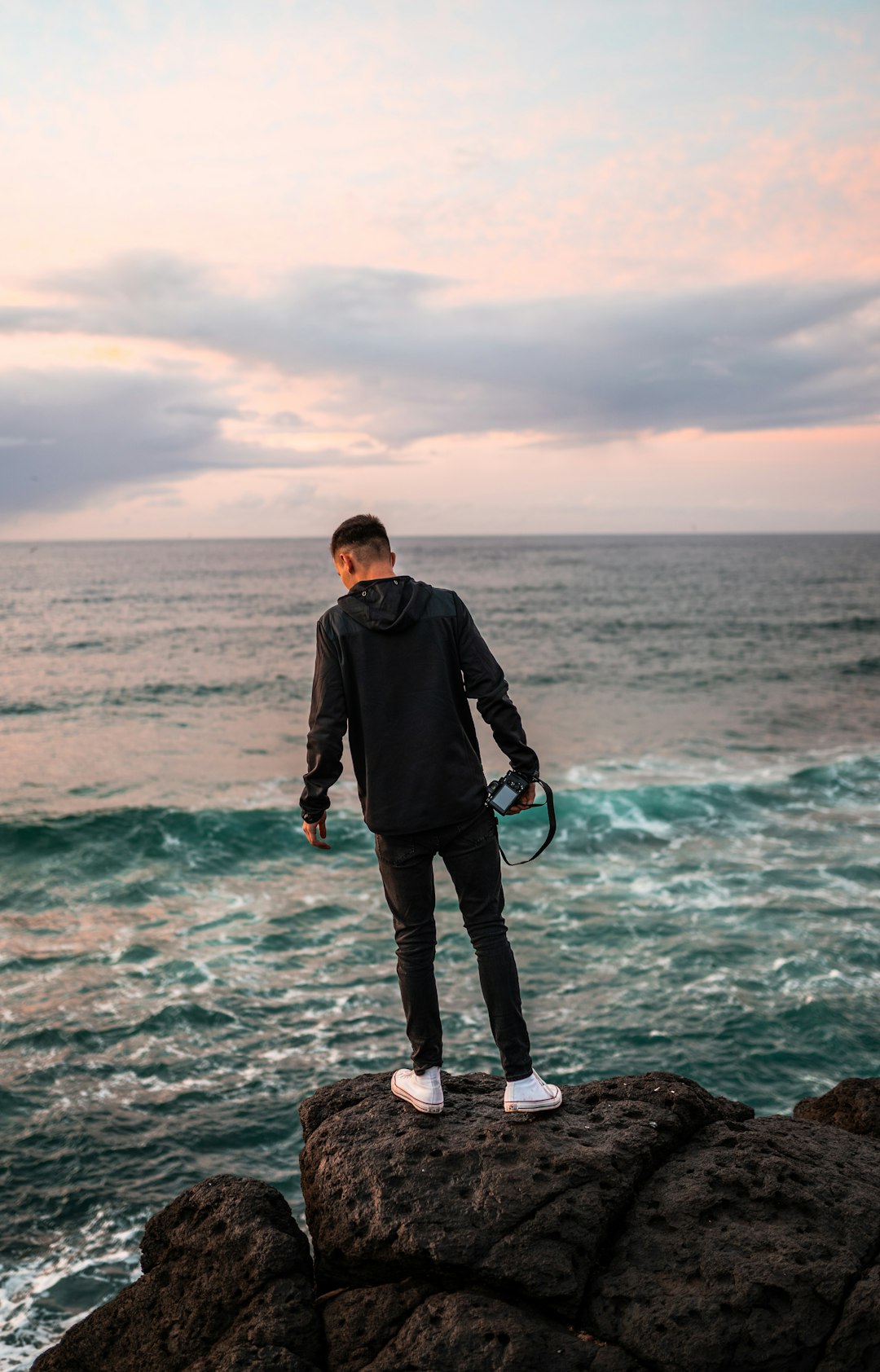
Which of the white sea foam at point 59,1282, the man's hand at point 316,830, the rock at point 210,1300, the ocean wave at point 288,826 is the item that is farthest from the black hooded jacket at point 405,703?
the ocean wave at point 288,826

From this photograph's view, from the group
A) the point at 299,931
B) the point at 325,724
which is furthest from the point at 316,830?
the point at 299,931

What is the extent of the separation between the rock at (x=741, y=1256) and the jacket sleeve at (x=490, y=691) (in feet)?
6.61

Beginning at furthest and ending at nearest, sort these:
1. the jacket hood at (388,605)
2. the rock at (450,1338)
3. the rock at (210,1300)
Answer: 1. the jacket hood at (388,605)
2. the rock at (210,1300)
3. the rock at (450,1338)

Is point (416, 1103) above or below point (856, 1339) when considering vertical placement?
above

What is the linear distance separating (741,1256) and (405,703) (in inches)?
107

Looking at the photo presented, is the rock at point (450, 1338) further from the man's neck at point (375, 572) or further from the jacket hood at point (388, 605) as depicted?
the man's neck at point (375, 572)

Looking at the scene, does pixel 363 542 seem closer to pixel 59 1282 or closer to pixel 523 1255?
pixel 523 1255

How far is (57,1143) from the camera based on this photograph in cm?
835

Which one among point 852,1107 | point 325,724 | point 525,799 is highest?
point 325,724

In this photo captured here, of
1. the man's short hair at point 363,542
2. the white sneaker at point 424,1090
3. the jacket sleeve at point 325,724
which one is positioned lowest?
the white sneaker at point 424,1090

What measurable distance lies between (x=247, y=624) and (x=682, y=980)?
1701 inches

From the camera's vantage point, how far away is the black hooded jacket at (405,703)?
4.52 meters

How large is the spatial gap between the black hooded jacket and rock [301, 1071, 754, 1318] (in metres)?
1.48

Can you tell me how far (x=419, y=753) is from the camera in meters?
4.56
